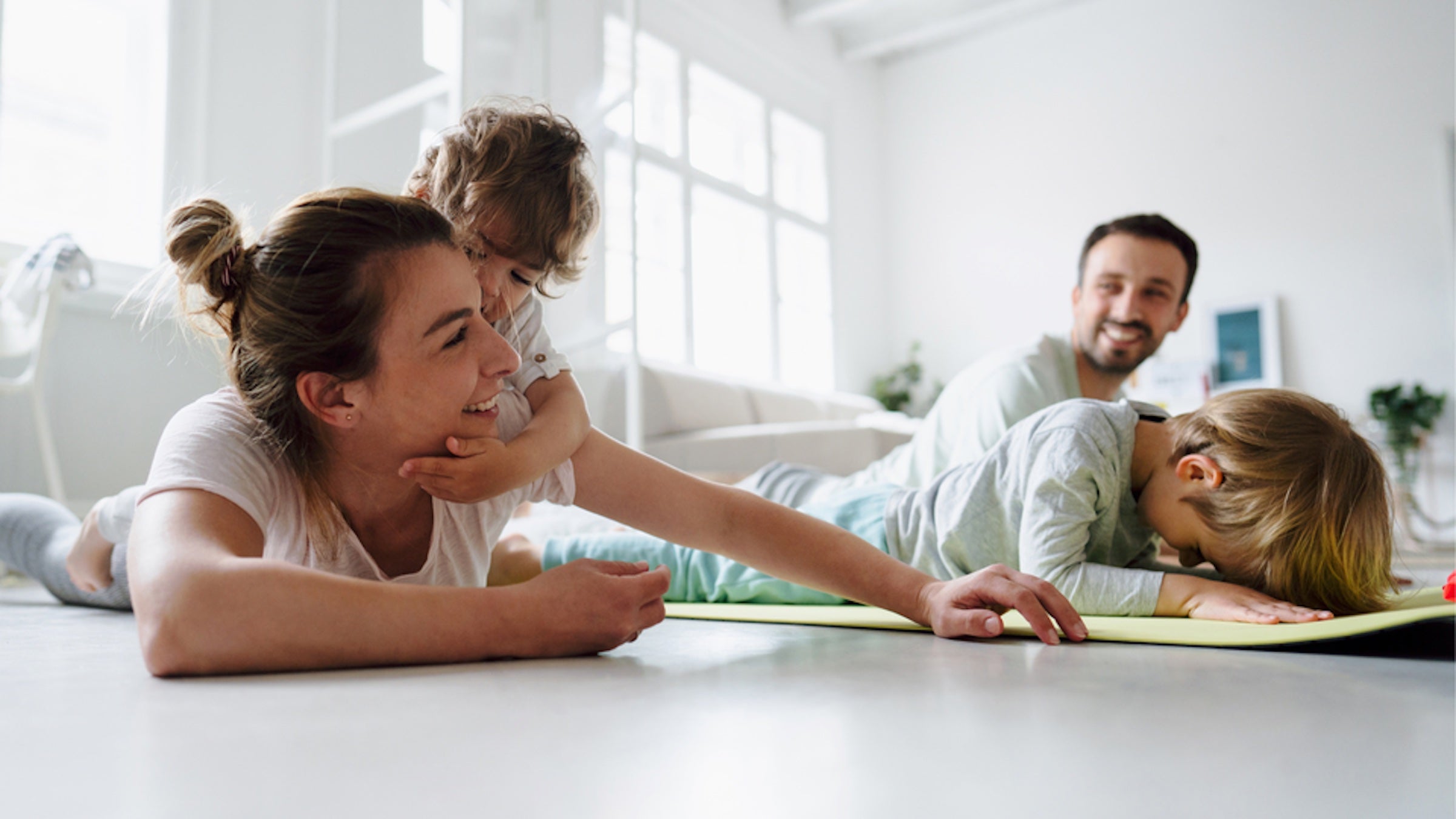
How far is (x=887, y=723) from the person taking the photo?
668mm

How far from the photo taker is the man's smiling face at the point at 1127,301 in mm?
2447

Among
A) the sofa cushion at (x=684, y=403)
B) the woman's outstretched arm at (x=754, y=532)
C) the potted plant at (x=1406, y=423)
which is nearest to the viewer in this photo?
the woman's outstretched arm at (x=754, y=532)

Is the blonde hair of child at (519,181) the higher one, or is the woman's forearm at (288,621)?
the blonde hair of child at (519,181)

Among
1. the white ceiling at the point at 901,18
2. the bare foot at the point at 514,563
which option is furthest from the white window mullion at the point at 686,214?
the bare foot at the point at 514,563

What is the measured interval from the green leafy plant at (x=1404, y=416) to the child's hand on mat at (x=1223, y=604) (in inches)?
227

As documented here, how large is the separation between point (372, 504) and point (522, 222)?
432 millimetres

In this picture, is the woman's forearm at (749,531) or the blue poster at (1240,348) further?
the blue poster at (1240,348)

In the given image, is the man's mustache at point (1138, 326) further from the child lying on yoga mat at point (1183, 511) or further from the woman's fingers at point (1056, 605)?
the woman's fingers at point (1056, 605)

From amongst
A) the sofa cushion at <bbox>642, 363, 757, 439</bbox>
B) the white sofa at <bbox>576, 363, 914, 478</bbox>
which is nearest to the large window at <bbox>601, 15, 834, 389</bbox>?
the sofa cushion at <bbox>642, 363, 757, 439</bbox>

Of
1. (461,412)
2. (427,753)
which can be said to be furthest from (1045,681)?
(461,412)

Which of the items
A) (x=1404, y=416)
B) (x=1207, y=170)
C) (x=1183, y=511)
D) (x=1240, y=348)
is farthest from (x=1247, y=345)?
(x=1183, y=511)

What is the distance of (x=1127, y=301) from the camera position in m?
2.47

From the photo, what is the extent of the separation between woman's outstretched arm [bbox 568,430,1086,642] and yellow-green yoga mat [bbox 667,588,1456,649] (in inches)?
2.7

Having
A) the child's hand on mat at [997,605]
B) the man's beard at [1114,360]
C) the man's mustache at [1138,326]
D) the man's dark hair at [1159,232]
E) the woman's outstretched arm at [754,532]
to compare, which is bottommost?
the child's hand on mat at [997,605]
